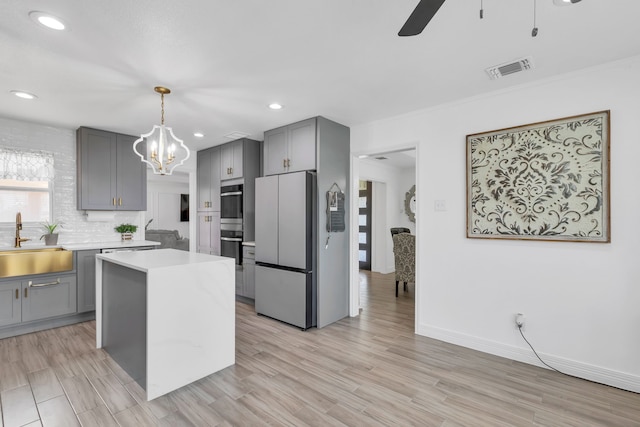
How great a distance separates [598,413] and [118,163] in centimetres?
541

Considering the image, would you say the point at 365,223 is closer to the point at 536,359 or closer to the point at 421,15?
the point at 536,359

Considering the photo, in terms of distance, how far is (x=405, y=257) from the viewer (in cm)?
478

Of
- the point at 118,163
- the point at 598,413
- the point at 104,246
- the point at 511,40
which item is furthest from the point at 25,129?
the point at 598,413

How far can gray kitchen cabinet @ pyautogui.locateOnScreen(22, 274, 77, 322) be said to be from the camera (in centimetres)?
326

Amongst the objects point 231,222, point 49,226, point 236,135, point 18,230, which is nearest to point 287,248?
point 231,222

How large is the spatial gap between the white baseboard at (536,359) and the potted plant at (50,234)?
444cm

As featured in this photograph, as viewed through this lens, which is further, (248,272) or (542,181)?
(248,272)

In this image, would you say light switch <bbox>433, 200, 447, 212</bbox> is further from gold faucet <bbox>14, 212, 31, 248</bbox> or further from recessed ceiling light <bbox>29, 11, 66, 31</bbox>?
gold faucet <bbox>14, 212, 31, 248</bbox>

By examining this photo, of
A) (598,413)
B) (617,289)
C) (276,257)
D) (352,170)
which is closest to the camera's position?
(598,413)

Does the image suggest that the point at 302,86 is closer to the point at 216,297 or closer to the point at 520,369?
the point at 216,297

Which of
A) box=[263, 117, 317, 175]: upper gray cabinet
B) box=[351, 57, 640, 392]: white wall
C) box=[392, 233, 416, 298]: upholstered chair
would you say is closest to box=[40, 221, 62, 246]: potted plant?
box=[263, 117, 317, 175]: upper gray cabinet

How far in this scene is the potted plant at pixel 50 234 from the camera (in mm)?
3756

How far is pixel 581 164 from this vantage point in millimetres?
2402

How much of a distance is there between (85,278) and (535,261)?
4.73 m
